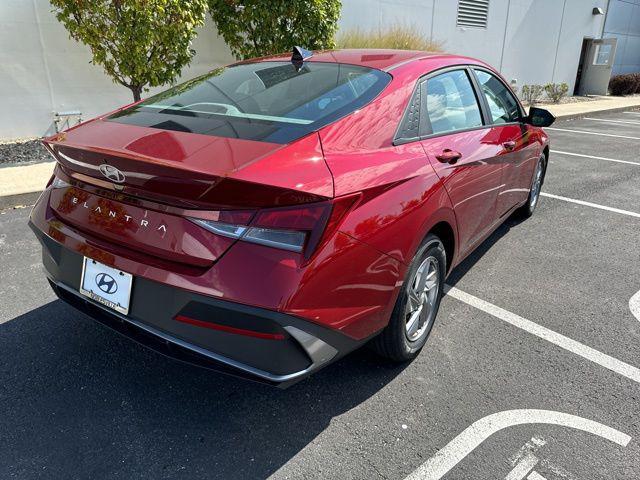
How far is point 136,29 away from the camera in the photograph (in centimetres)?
652

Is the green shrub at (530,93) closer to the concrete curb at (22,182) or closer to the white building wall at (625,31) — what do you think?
the white building wall at (625,31)

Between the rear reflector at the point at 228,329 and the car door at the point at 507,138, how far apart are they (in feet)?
7.21

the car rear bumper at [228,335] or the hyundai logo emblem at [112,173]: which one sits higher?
the hyundai logo emblem at [112,173]

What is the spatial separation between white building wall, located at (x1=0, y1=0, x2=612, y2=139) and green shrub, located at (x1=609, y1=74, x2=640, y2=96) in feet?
26.5

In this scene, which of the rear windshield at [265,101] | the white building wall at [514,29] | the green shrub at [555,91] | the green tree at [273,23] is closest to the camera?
the rear windshield at [265,101]

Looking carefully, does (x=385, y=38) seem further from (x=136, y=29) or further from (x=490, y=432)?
(x=490, y=432)

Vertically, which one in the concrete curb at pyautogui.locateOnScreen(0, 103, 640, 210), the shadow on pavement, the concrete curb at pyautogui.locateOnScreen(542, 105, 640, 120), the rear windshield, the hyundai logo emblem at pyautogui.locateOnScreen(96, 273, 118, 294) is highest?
the rear windshield

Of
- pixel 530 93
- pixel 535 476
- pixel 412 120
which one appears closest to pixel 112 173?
pixel 412 120

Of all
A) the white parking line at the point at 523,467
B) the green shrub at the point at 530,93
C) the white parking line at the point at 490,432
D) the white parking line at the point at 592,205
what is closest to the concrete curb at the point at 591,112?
the green shrub at the point at 530,93

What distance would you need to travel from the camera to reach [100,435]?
2201 millimetres

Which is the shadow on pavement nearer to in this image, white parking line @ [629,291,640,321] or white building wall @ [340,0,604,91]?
white parking line @ [629,291,640,321]

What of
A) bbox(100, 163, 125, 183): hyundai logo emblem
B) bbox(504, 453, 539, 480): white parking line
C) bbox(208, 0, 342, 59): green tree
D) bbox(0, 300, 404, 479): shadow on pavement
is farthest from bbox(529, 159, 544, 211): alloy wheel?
bbox(208, 0, 342, 59): green tree

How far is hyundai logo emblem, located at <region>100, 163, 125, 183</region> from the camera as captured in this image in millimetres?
2012

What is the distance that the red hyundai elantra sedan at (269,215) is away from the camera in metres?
1.81
